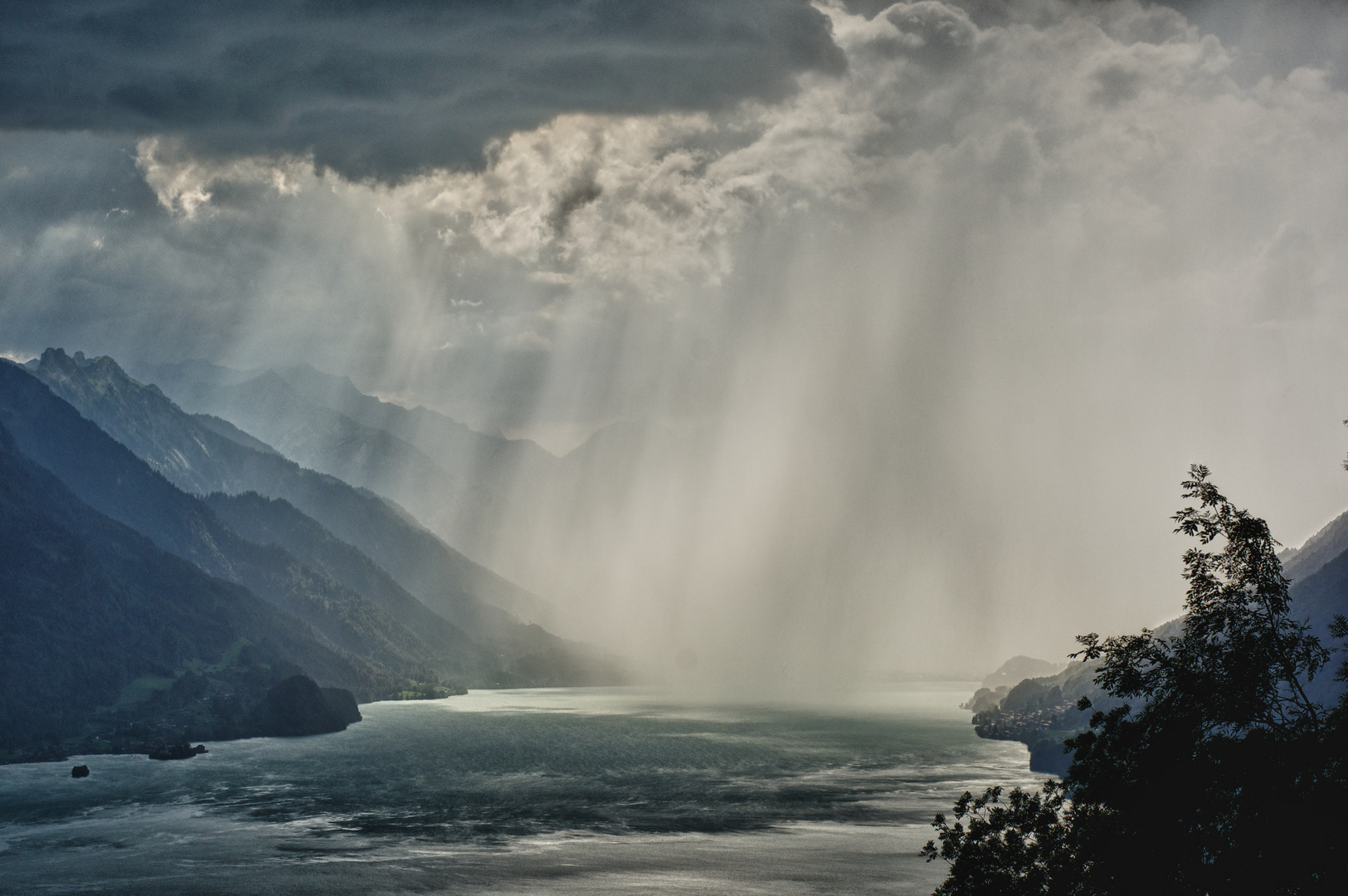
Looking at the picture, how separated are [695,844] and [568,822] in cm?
3510

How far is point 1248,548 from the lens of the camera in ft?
Result: 164

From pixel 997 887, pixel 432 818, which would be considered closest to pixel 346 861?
pixel 432 818

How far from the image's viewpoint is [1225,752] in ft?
171

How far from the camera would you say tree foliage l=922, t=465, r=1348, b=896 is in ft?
156

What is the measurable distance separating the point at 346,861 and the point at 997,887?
383 feet

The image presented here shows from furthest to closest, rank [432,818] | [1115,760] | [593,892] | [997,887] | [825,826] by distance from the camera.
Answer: [432,818], [825,826], [593,892], [997,887], [1115,760]

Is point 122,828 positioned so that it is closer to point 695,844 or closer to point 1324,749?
point 695,844

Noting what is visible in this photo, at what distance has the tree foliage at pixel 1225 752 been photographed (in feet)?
156

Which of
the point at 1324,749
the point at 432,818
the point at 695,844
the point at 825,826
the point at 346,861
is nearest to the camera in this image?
the point at 1324,749

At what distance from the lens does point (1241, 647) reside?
50094 mm

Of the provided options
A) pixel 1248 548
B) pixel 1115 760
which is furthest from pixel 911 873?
pixel 1248 548

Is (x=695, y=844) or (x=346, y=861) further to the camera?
(x=695, y=844)

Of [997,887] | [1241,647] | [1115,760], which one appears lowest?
[997,887]

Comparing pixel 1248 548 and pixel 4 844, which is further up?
pixel 1248 548
